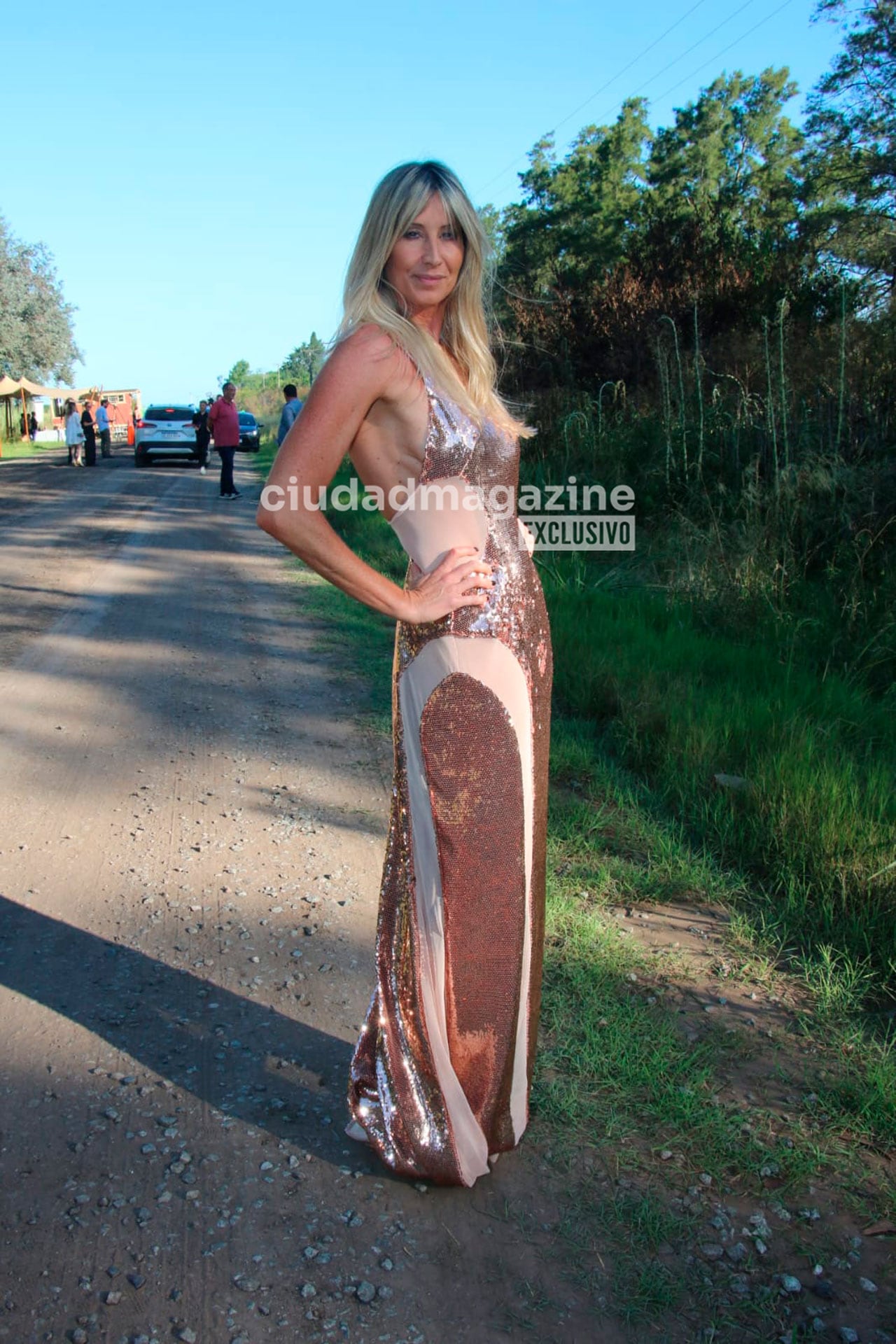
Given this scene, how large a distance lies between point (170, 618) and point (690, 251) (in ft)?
27.6

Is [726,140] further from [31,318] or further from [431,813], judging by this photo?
[431,813]

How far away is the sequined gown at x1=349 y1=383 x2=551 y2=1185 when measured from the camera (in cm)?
208

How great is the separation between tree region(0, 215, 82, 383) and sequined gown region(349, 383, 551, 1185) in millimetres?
46370

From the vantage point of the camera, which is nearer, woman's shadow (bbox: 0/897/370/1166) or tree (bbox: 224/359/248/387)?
woman's shadow (bbox: 0/897/370/1166)

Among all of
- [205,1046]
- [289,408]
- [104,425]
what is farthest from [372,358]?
[104,425]

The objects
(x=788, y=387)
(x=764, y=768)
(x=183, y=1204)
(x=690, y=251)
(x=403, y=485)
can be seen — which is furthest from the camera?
(x=690, y=251)

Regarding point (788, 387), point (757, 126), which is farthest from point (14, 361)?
point (788, 387)

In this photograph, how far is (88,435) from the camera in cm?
2795

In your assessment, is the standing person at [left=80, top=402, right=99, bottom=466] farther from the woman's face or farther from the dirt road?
the woman's face

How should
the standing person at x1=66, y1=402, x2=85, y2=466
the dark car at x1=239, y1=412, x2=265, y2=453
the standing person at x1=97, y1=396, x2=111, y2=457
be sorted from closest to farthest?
the standing person at x1=66, y1=402, x2=85, y2=466 → the standing person at x1=97, y1=396, x2=111, y2=457 → the dark car at x1=239, y1=412, x2=265, y2=453

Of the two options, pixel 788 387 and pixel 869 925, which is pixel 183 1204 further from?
pixel 788 387

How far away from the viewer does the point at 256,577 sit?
35.6 ft

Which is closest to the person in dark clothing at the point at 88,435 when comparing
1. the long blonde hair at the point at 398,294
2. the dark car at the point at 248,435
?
the dark car at the point at 248,435

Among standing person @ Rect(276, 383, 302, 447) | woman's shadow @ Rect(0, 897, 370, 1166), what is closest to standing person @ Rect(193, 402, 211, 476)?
standing person @ Rect(276, 383, 302, 447)
